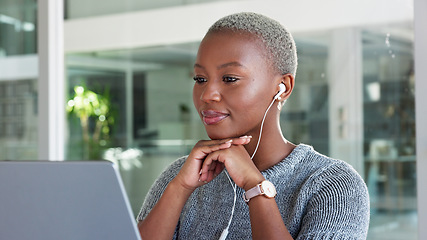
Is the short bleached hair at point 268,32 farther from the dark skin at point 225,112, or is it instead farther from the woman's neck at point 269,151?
the woman's neck at point 269,151

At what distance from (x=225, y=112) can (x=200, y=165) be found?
0.16m

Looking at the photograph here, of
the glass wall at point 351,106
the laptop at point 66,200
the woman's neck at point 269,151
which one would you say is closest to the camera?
the laptop at point 66,200

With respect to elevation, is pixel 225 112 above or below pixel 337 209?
above

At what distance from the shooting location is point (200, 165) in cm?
156

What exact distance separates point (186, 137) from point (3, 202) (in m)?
2.64

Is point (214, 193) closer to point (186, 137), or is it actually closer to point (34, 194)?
point (34, 194)

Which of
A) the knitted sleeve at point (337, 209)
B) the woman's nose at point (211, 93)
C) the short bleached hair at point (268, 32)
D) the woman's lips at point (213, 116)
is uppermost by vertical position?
the short bleached hair at point (268, 32)

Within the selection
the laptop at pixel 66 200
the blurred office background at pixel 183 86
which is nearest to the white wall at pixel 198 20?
the blurred office background at pixel 183 86

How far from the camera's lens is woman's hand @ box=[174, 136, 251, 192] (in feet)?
4.99

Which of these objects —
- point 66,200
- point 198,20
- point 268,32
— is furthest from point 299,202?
point 198,20

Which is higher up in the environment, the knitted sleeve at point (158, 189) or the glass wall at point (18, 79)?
the glass wall at point (18, 79)

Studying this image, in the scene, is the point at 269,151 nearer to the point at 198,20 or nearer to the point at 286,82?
the point at 286,82

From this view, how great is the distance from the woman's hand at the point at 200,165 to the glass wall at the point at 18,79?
283cm

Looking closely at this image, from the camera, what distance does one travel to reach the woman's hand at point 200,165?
152cm
